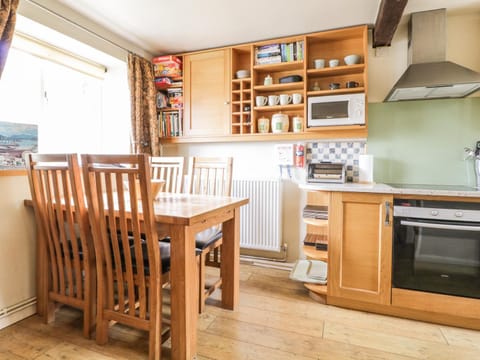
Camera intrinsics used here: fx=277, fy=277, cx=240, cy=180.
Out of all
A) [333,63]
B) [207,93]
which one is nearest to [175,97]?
[207,93]

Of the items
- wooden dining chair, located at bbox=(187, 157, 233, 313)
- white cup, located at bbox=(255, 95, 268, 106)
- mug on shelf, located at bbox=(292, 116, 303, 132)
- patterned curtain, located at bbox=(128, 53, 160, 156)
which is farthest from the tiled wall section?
patterned curtain, located at bbox=(128, 53, 160, 156)

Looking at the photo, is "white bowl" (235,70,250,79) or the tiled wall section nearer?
the tiled wall section

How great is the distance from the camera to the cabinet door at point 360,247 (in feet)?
6.18

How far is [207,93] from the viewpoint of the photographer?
9.52 ft

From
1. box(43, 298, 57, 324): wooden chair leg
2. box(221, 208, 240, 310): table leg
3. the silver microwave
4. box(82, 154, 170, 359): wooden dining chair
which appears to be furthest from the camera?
the silver microwave

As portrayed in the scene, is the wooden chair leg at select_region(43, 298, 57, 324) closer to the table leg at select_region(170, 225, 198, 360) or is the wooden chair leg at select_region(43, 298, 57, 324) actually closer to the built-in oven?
the table leg at select_region(170, 225, 198, 360)

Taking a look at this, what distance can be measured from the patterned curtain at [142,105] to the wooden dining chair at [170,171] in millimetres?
350

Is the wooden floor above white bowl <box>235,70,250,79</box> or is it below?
below

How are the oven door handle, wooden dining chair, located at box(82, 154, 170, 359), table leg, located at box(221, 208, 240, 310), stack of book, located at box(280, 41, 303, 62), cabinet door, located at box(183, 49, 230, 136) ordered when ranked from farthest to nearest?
cabinet door, located at box(183, 49, 230, 136) < stack of book, located at box(280, 41, 303, 62) < table leg, located at box(221, 208, 240, 310) < the oven door handle < wooden dining chair, located at box(82, 154, 170, 359)

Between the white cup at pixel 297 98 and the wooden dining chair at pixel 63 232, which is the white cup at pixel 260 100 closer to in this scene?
the white cup at pixel 297 98

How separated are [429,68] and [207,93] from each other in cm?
195

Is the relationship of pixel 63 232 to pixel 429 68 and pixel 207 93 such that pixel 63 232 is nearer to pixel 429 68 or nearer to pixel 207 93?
pixel 207 93

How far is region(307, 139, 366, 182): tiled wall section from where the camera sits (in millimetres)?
2590

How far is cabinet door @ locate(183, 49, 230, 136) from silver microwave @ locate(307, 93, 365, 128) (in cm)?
85
